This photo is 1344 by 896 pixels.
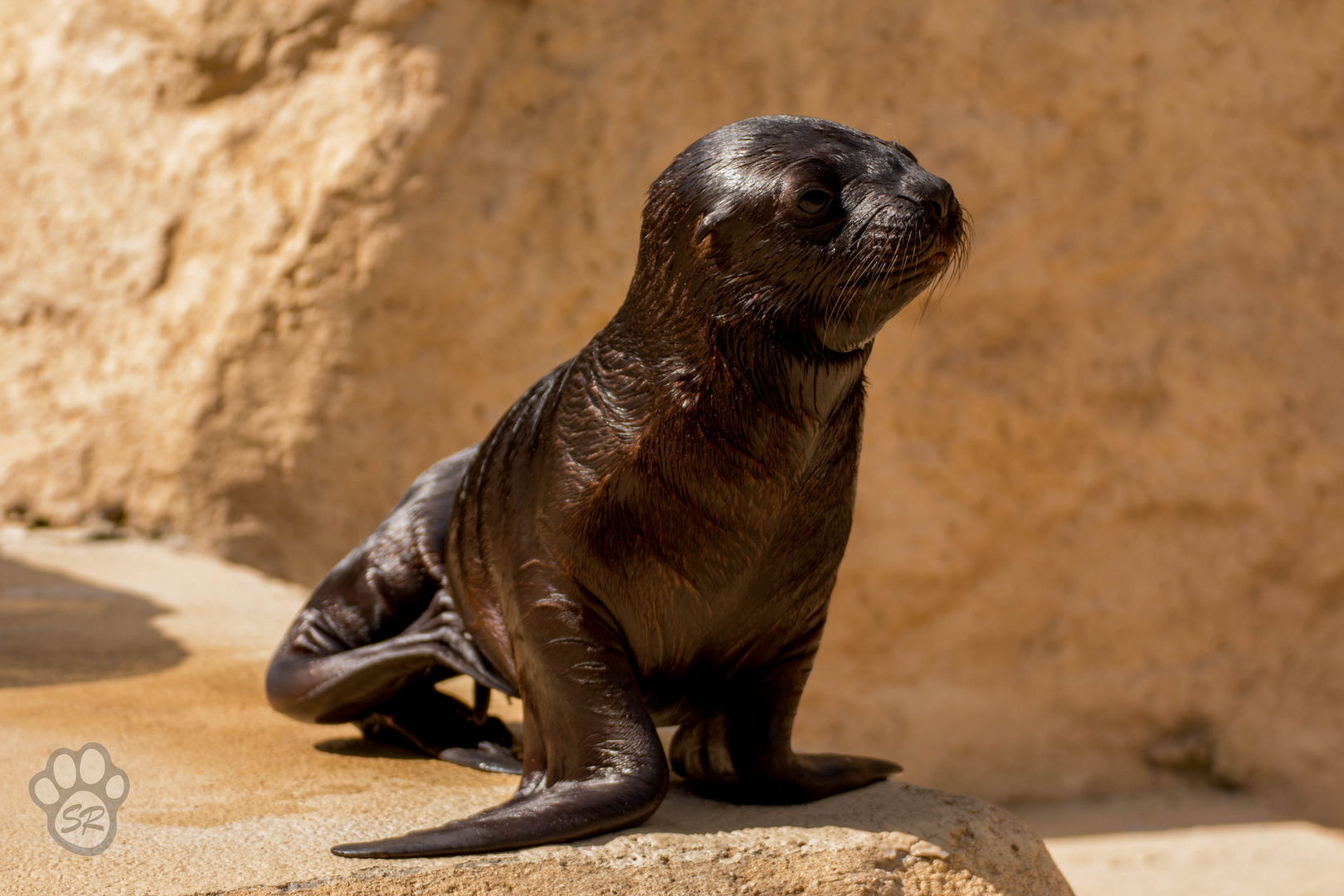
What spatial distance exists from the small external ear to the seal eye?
0.37ft

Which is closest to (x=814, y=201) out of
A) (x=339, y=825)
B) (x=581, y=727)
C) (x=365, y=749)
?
(x=581, y=727)

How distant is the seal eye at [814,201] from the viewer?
195cm

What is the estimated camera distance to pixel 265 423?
5648 mm

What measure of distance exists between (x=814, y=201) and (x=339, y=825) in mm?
1287

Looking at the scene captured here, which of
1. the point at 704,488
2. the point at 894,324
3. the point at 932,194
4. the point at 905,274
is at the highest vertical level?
the point at 894,324

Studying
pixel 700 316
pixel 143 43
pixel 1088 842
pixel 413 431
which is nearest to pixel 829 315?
pixel 700 316

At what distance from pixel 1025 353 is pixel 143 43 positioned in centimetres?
432

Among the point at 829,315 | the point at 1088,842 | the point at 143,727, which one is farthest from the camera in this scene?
the point at 1088,842

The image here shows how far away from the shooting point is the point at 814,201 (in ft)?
6.43

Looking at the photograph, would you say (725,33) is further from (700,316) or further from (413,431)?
(700,316)

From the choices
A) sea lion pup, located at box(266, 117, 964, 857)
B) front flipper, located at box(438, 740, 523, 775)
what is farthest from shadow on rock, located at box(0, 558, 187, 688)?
sea lion pup, located at box(266, 117, 964, 857)

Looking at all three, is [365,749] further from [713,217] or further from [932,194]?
[932,194]

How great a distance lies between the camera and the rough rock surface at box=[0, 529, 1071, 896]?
1869 millimetres

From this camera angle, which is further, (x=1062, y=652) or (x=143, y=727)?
(x=1062, y=652)
